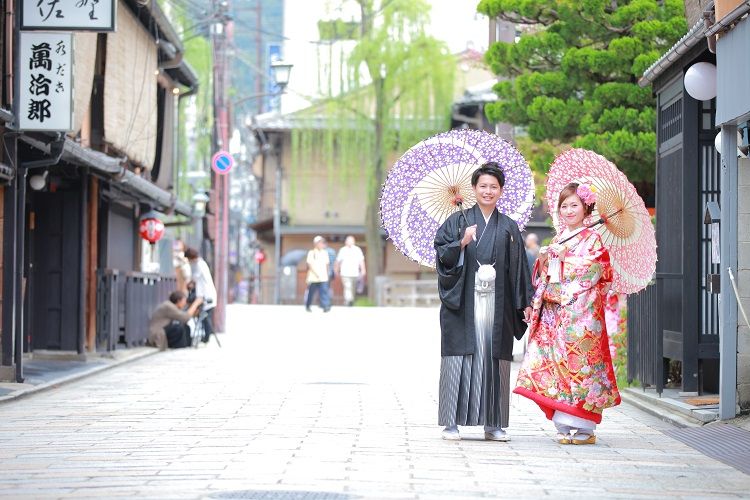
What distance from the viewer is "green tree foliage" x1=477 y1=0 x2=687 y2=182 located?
18422 millimetres

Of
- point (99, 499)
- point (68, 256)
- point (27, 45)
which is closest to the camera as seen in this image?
point (99, 499)

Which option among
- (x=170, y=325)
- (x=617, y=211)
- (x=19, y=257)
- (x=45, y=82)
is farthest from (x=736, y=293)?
(x=170, y=325)

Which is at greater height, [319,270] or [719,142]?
[719,142]

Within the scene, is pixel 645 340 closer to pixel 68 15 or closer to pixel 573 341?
pixel 573 341

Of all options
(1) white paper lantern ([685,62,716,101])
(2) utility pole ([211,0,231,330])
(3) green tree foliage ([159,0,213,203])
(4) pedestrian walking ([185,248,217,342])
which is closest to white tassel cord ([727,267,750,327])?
(1) white paper lantern ([685,62,716,101])

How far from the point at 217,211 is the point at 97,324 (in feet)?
29.0

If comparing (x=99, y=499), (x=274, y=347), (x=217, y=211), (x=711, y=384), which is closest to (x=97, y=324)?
(x=274, y=347)

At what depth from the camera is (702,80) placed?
1257 cm

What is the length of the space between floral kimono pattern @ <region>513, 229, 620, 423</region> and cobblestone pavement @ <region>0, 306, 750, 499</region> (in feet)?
1.20

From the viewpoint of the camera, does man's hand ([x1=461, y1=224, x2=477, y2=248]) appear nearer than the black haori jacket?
Yes

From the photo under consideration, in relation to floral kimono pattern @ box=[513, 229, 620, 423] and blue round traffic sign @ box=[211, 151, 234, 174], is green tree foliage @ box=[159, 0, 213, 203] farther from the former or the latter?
floral kimono pattern @ box=[513, 229, 620, 423]

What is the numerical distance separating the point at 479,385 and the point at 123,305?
13327 millimetres

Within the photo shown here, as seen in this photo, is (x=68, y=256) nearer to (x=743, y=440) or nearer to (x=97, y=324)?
(x=97, y=324)

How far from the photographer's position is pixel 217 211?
98.8 ft
